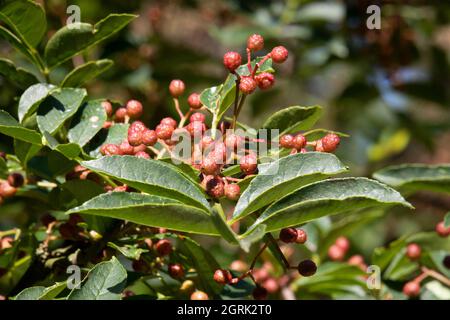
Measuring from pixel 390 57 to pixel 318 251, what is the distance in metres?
1.33

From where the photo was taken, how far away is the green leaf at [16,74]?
1.36m

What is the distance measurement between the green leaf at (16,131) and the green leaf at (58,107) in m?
0.02

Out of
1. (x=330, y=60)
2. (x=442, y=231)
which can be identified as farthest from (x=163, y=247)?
(x=330, y=60)

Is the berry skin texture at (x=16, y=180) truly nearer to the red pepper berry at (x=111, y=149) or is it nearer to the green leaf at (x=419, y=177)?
the red pepper berry at (x=111, y=149)

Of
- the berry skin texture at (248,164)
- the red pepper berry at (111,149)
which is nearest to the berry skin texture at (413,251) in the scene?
the berry skin texture at (248,164)

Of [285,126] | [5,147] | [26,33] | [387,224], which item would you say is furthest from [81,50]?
[387,224]

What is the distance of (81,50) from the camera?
1.44 m

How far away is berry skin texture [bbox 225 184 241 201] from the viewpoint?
1098mm

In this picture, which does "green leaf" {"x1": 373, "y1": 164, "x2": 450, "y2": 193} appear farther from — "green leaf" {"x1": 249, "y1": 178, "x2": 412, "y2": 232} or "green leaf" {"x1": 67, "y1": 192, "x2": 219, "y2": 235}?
"green leaf" {"x1": 67, "y1": 192, "x2": 219, "y2": 235}

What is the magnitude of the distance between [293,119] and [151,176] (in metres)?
0.33

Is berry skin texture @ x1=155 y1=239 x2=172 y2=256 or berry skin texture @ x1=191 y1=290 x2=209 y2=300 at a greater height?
berry skin texture @ x1=155 y1=239 x2=172 y2=256

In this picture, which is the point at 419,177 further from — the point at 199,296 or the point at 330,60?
the point at 330,60

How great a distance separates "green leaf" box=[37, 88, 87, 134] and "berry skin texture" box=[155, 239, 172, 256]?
0.92 feet

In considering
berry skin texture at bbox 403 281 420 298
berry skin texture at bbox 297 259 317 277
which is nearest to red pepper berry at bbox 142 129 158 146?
berry skin texture at bbox 297 259 317 277
